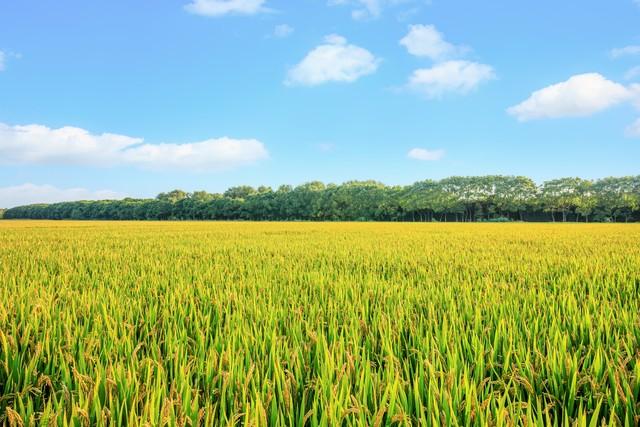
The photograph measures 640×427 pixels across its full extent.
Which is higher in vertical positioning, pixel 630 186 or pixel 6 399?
pixel 630 186

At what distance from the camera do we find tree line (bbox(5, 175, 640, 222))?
7912cm

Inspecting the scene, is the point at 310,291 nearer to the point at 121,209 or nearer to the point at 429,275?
the point at 429,275

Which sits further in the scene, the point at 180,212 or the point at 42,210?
the point at 42,210

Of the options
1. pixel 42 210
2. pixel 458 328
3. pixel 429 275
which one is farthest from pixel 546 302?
pixel 42 210

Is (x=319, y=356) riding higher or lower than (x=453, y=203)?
lower

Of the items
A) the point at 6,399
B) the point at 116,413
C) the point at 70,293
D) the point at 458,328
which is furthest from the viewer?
the point at 70,293

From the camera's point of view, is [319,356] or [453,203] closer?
[319,356]

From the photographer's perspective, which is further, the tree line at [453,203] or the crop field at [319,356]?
the tree line at [453,203]

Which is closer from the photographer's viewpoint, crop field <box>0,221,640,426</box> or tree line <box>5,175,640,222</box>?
crop field <box>0,221,640,426</box>

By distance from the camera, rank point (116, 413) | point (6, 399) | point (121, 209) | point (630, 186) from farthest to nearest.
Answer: point (121, 209), point (630, 186), point (6, 399), point (116, 413)

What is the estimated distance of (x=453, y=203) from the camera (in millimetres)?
83750

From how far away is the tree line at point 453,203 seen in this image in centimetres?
7912

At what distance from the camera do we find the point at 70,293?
3848 mm

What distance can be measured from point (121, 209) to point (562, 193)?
124 metres
